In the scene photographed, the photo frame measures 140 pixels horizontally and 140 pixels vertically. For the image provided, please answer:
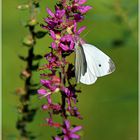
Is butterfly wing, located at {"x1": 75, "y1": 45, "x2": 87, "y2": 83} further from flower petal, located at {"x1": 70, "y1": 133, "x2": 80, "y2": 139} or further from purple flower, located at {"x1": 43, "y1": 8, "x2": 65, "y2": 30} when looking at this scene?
flower petal, located at {"x1": 70, "y1": 133, "x2": 80, "y2": 139}

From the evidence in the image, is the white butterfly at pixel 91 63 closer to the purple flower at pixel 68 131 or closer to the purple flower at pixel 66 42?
the purple flower at pixel 66 42

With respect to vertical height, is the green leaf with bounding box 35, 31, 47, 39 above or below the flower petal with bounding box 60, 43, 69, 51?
above

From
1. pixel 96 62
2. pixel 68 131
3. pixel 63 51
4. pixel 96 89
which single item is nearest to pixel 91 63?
pixel 96 62

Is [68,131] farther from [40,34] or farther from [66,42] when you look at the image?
[40,34]

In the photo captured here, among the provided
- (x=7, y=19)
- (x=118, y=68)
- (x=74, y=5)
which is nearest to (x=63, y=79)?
(x=74, y=5)

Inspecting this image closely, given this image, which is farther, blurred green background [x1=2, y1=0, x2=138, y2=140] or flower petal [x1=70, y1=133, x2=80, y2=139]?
blurred green background [x1=2, y1=0, x2=138, y2=140]

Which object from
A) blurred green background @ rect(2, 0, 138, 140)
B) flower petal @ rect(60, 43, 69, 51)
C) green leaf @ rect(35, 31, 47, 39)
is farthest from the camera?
blurred green background @ rect(2, 0, 138, 140)

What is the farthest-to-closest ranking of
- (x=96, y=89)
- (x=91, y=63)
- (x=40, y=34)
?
(x=96, y=89) → (x=40, y=34) → (x=91, y=63)

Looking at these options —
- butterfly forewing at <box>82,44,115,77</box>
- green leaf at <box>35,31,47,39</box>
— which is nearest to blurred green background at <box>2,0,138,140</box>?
green leaf at <box>35,31,47,39</box>

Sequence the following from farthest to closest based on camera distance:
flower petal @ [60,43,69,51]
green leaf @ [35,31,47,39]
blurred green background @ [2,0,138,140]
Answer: blurred green background @ [2,0,138,140], green leaf @ [35,31,47,39], flower petal @ [60,43,69,51]

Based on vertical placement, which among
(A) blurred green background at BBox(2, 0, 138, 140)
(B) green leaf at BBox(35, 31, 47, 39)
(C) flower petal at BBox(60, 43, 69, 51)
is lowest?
(A) blurred green background at BBox(2, 0, 138, 140)
